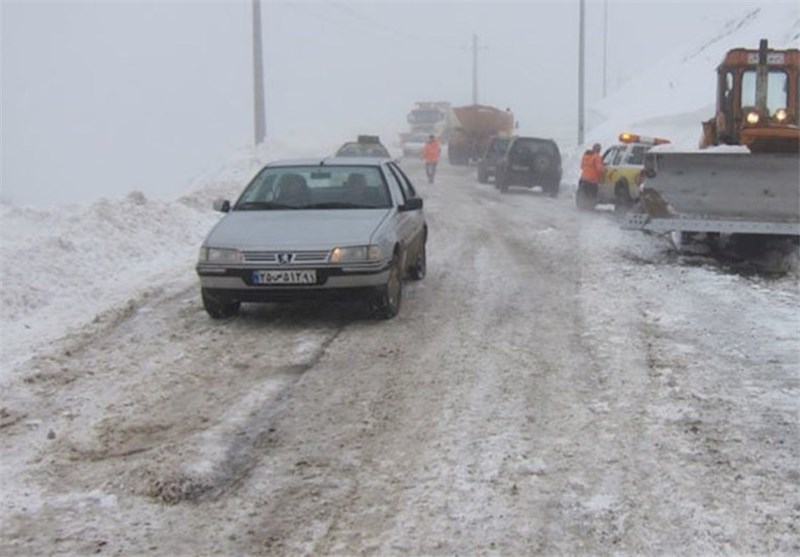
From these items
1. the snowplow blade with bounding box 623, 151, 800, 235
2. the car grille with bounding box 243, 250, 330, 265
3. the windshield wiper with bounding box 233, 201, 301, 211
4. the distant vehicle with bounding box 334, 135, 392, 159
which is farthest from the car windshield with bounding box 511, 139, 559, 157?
the car grille with bounding box 243, 250, 330, 265

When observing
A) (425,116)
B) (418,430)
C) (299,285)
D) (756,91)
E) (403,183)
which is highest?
(425,116)

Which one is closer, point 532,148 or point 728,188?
point 728,188

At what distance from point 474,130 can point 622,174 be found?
23154mm

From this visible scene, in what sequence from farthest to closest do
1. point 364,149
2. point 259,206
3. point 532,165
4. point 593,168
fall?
point 364,149 → point 532,165 → point 593,168 → point 259,206

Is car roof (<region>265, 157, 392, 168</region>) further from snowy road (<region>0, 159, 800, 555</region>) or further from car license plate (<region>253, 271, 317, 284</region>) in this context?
car license plate (<region>253, 271, 317, 284</region>)

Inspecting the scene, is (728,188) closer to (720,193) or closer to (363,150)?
(720,193)

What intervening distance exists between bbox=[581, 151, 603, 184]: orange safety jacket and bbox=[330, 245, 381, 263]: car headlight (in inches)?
526

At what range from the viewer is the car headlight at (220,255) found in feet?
26.1

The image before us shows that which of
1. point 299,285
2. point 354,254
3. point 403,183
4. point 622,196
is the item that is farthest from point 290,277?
point 622,196

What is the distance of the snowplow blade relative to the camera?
38.9ft

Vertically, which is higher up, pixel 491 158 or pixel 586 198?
pixel 491 158

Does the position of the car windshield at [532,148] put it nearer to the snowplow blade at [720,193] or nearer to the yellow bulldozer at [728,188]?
the yellow bulldozer at [728,188]

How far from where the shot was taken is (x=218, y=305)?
27.3ft

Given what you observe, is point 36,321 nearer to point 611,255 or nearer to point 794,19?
point 611,255
